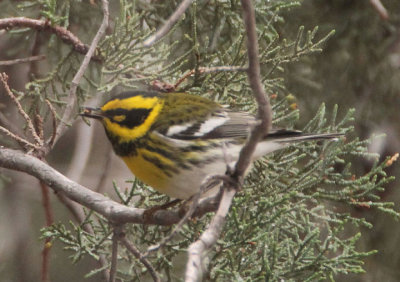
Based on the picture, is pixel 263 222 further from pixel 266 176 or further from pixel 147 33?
pixel 147 33

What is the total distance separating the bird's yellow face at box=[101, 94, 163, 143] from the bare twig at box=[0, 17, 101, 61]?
529 millimetres

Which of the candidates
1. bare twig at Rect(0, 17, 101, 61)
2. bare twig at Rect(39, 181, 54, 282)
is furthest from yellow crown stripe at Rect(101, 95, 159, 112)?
bare twig at Rect(39, 181, 54, 282)

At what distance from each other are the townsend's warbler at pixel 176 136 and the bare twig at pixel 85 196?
0.51ft

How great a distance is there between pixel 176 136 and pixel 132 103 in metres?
0.26

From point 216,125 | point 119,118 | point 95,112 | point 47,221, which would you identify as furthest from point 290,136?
point 47,221

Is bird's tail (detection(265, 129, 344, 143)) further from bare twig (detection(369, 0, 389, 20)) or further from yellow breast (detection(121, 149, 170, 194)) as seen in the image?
bare twig (detection(369, 0, 389, 20))

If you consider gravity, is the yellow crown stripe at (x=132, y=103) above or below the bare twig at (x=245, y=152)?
above

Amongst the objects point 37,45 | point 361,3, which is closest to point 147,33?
point 37,45

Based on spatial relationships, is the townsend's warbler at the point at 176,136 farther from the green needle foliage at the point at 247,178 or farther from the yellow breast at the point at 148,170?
the green needle foliage at the point at 247,178

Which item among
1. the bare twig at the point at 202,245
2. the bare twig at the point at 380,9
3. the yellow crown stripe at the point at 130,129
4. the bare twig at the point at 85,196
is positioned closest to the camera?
the bare twig at the point at 202,245

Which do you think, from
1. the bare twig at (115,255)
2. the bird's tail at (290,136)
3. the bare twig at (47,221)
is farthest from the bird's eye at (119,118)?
the bare twig at (47,221)

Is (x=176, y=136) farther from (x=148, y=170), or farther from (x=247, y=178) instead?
(x=247, y=178)

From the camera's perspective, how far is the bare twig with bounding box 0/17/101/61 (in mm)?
3320

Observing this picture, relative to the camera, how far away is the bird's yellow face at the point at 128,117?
10.0ft
